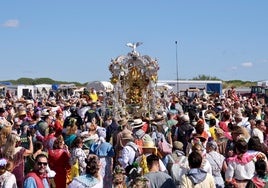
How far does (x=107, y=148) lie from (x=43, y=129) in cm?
316

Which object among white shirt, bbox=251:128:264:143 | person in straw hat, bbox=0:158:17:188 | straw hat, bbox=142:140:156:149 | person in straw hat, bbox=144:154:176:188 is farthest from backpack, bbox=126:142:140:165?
white shirt, bbox=251:128:264:143

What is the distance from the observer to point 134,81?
74.9 feet

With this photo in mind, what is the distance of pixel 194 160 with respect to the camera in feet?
20.2

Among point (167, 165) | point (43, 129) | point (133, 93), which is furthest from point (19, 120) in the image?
point (133, 93)

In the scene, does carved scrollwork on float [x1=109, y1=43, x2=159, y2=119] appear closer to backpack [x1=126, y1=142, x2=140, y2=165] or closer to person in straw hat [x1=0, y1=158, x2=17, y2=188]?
backpack [x1=126, y1=142, x2=140, y2=165]

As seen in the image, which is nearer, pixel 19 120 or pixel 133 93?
pixel 19 120

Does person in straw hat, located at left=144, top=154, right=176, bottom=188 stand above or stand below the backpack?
below

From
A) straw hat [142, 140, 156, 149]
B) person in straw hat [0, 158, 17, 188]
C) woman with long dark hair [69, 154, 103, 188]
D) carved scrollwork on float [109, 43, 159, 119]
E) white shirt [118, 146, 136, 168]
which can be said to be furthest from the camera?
carved scrollwork on float [109, 43, 159, 119]

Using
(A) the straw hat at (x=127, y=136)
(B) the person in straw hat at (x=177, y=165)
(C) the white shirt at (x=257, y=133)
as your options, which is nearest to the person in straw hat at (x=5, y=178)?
(B) the person in straw hat at (x=177, y=165)

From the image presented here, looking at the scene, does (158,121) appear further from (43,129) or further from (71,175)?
(71,175)

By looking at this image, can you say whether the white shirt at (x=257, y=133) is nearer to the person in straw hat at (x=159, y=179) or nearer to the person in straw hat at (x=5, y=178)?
the person in straw hat at (x=159, y=179)

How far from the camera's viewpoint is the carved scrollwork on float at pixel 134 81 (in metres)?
22.4

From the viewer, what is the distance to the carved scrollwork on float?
22.4 m

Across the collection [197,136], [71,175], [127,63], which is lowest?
[71,175]
